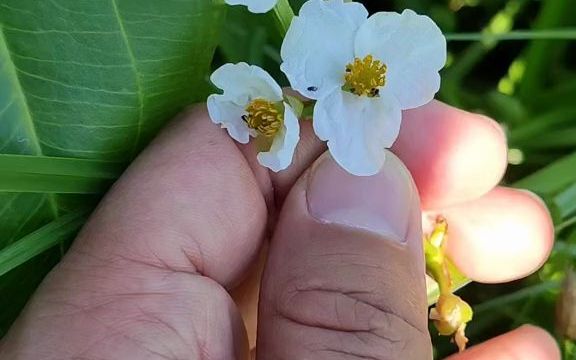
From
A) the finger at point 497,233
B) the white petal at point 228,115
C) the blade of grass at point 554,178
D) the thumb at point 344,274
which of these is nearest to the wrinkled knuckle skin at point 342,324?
the thumb at point 344,274

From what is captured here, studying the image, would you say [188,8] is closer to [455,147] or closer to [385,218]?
[385,218]

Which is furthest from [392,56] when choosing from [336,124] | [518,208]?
[518,208]

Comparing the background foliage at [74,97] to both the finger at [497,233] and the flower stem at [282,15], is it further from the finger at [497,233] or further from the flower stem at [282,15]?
the finger at [497,233]

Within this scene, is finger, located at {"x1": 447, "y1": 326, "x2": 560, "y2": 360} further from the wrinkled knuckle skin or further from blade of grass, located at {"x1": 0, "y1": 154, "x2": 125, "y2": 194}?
blade of grass, located at {"x1": 0, "y1": 154, "x2": 125, "y2": 194}

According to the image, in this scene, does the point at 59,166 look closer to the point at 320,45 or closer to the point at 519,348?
the point at 320,45

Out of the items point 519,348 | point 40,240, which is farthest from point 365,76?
point 519,348

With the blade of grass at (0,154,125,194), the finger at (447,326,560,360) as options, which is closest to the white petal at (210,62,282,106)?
the blade of grass at (0,154,125,194)
